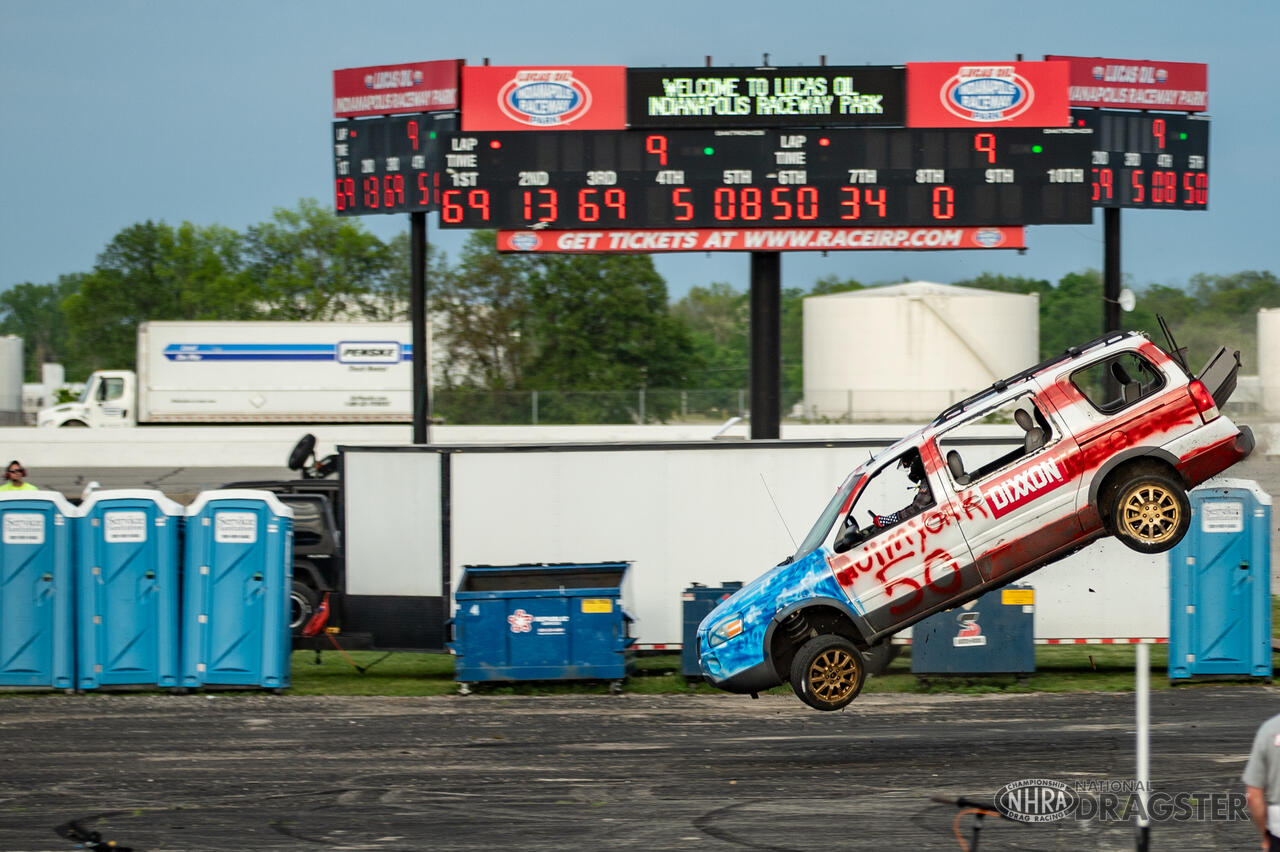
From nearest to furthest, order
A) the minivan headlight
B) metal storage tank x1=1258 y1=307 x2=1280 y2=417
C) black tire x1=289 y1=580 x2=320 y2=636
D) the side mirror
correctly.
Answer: the minivan headlight, black tire x1=289 y1=580 x2=320 y2=636, the side mirror, metal storage tank x1=1258 y1=307 x2=1280 y2=417

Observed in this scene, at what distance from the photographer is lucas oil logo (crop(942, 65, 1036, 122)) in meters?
19.2

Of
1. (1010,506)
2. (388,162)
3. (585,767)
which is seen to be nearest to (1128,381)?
(1010,506)

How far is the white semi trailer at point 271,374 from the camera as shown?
134ft

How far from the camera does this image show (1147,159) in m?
20.1

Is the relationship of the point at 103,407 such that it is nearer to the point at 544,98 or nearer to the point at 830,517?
the point at 544,98

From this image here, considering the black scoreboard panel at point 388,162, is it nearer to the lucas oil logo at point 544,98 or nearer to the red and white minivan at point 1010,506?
the lucas oil logo at point 544,98

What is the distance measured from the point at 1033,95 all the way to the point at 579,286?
121ft

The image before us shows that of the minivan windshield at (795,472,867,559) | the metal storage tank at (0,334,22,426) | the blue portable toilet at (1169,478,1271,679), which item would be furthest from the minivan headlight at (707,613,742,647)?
the metal storage tank at (0,334,22,426)

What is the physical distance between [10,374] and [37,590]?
131 ft

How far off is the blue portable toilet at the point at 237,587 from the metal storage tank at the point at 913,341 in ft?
103

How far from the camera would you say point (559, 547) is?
16.9 meters

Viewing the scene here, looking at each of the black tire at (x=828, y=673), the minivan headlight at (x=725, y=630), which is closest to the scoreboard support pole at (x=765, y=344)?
the minivan headlight at (x=725, y=630)

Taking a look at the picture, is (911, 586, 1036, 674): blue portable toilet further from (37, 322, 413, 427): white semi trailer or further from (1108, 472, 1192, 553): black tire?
(37, 322, 413, 427): white semi trailer

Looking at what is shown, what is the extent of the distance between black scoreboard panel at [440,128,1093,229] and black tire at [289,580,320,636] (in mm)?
5381
